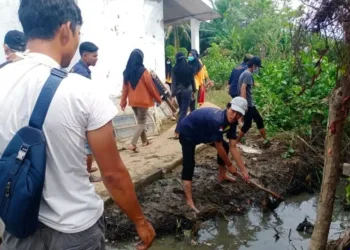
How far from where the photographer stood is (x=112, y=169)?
5.32 ft

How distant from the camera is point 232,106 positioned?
4344mm

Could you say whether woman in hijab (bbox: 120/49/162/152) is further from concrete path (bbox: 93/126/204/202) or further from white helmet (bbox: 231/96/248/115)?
white helmet (bbox: 231/96/248/115)

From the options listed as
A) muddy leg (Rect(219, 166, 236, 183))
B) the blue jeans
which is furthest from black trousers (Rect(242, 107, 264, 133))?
muddy leg (Rect(219, 166, 236, 183))

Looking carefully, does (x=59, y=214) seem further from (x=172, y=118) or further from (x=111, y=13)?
(x=172, y=118)

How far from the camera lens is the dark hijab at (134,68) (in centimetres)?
634

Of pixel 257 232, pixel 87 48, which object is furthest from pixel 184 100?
pixel 257 232

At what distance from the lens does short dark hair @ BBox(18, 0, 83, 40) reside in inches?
59.2

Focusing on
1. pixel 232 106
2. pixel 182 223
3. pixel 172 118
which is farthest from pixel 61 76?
pixel 172 118

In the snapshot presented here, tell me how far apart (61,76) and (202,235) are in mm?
3688

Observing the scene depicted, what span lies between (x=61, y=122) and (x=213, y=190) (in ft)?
14.0

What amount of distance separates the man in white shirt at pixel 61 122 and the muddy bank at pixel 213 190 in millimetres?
2986

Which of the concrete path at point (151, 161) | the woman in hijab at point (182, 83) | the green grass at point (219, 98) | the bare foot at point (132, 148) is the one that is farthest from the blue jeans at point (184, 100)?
the green grass at point (219, 98)

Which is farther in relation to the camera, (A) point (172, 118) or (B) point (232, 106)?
(A) point (172, 118)

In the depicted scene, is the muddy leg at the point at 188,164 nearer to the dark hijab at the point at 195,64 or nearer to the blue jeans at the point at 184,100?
the blue jeans at the point at 184,100
